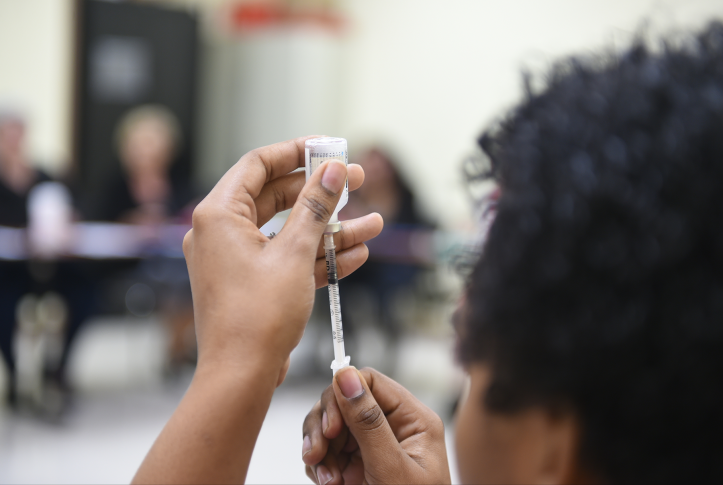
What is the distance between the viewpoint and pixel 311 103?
221 inches

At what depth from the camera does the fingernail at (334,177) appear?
0.68 metres

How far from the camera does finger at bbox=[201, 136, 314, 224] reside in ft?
2.15

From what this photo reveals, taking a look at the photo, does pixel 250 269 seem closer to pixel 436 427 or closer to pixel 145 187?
pixel 436 427

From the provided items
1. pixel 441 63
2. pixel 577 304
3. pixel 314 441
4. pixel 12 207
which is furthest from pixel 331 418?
pixel 441 63

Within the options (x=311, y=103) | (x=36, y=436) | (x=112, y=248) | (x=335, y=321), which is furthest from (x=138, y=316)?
(x=335, y=321)

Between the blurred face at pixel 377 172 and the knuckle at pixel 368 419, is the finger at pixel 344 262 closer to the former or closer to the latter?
the knuckle at pixel 368 419

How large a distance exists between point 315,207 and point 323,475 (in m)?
0.36

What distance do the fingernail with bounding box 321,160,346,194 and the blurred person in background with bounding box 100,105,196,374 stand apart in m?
2.72

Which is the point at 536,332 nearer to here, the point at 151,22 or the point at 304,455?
the point at 304,455

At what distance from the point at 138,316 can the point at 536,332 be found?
3747mm

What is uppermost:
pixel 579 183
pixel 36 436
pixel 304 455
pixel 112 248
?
pixel 579 183

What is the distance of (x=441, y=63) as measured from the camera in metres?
4.94

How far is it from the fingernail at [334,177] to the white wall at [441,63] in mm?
3301

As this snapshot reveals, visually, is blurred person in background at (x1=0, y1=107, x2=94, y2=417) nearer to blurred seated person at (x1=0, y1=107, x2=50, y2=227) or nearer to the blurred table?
blurred seated person at (x1=0, y1=107, x2=50, y2=227)
